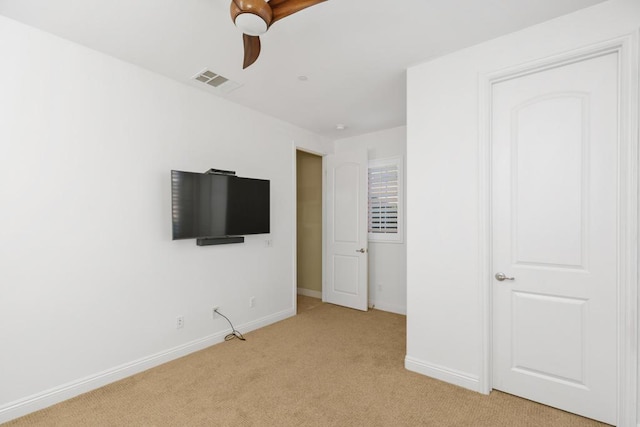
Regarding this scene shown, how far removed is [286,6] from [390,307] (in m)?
3.87

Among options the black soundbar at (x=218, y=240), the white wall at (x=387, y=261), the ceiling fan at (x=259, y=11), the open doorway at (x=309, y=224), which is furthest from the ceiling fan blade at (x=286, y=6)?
the open doorway at (x=309, y=224)

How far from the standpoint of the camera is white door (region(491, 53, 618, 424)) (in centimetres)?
193

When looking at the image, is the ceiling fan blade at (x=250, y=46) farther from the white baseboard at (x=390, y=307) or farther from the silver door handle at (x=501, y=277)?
the white baseboard at (x=390, y=307)

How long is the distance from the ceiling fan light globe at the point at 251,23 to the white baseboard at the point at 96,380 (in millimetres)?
2697

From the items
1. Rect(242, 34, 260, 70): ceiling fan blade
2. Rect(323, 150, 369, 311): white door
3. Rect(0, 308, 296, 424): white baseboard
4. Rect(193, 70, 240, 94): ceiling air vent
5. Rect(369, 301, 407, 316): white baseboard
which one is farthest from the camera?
Rect(323, 150, 369, 311): white door

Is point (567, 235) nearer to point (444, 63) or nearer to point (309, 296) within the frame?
point (444, 63)

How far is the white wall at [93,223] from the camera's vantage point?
6.72ft

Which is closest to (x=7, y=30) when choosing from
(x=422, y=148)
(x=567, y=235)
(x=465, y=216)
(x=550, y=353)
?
(x=422, y=148)

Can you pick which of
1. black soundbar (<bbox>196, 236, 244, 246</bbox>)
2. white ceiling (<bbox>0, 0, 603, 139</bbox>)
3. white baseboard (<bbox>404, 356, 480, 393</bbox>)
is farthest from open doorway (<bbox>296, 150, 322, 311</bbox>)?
white baseboard (<bbox>404, 356, 480, 393</bbox>)

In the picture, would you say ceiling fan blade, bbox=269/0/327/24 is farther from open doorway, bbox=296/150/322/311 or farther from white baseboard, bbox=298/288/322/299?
white baseboard, bbox=298/288/322/299

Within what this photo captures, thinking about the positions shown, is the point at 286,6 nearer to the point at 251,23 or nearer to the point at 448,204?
the point at 251,23

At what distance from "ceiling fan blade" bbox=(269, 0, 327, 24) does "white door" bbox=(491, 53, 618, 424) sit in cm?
165

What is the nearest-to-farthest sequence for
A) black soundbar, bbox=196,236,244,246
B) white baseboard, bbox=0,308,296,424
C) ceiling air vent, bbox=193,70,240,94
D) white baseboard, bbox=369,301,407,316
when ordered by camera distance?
white baseboard, bbox=0,308,296,424, ceiling air vent, bbox=193,70,240,94, black soundbar, bbox=196,236,244,246, white baseboard, bbox=369,301,407,316

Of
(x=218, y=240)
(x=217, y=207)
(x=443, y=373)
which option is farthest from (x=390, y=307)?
(x=217, y=207)
